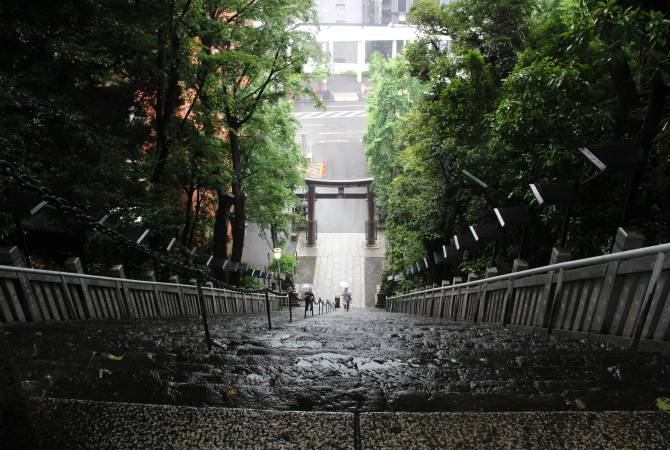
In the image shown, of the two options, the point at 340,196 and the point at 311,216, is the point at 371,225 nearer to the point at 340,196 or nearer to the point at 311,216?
the point at 340,196

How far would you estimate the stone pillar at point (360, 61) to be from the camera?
52.0 metres

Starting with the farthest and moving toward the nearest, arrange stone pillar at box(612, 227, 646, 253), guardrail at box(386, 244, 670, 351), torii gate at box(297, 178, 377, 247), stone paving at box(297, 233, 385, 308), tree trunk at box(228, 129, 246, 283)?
torii gate at box(297, 178, 377, 247) → stone paving at box(297, 233, 385, 308) → tree trunk at box(228, 129, 246, 283) → stone pillar at box(612, 227, 646, 253) → guardrail at box(386, 244, 670, 351)

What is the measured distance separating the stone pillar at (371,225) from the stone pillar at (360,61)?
27.3 meters

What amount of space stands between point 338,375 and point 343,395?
0.52m

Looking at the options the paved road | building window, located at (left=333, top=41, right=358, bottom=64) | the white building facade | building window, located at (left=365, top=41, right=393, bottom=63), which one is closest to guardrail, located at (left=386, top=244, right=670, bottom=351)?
the paved road

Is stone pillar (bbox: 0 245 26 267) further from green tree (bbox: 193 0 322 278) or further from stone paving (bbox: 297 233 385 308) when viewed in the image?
stone paving (bbox: 297 233 385 308)

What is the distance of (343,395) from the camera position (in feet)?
8.85

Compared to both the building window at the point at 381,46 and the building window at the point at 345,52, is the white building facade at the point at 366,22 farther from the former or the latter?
the building window at the point at 345,52

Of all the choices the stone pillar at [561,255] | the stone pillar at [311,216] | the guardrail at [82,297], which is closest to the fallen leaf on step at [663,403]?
the stone pillar at [561,255]

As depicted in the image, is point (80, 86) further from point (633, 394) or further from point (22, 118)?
point (633, 394)

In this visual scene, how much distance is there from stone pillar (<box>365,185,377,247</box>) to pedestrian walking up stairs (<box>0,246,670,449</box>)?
25.8m

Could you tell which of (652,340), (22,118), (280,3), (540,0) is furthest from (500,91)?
(22,118)

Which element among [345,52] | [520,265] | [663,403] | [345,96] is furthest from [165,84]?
[345,52]

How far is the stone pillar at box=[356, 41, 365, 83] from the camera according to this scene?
2047 inches
